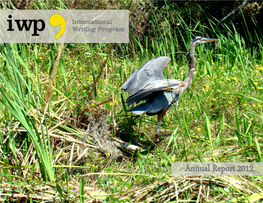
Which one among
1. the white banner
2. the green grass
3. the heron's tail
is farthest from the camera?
the heron's tail

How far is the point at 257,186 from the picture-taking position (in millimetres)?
2100

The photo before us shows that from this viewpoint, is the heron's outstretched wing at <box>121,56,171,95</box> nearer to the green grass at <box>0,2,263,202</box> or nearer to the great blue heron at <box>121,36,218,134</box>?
the great blue heron at <box>121,36,218,134</box>

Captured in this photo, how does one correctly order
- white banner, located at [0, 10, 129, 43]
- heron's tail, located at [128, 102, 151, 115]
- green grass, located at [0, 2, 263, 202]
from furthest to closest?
heron's tail, located at [128, 102, 151, 115], white banner, located at [0, 10, 129, 43], green grass, located at [0, 2, 263, 202]

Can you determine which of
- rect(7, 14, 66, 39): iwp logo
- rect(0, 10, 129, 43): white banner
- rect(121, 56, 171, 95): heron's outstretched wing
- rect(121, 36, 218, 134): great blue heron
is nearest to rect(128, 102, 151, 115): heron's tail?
rect(121, 36, 218, 134): great blue heron

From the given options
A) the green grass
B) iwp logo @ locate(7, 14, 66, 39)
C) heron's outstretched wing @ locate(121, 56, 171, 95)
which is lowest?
the green grass

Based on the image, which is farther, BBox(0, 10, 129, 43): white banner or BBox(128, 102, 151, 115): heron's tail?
BBox(128, 102, 151, 115): heron's tail

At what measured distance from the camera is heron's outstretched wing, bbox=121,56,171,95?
285 cm

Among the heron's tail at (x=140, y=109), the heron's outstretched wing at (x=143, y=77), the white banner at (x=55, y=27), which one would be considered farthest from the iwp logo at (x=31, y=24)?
the heron's tail at (x=140, y=109)

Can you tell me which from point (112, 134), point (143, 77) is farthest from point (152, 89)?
point (112, 134)

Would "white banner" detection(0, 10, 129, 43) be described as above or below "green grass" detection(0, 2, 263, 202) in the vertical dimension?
above

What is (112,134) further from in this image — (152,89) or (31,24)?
(31,24)

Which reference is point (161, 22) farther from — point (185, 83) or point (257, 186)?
point (257, 186)

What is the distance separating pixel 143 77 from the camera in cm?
294

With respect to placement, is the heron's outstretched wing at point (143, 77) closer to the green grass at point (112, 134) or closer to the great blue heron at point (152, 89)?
the great blue heron at point (152, 89)
